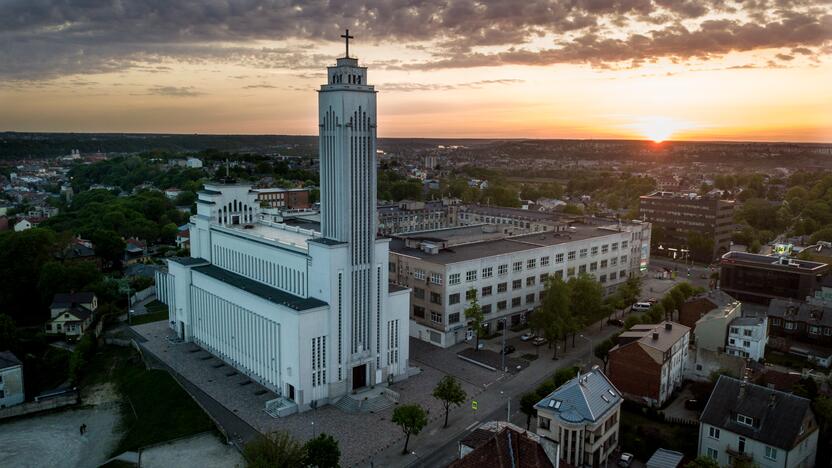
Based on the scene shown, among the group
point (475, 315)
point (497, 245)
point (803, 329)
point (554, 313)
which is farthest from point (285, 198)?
point (803, 329)

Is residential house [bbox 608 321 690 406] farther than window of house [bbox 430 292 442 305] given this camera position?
No

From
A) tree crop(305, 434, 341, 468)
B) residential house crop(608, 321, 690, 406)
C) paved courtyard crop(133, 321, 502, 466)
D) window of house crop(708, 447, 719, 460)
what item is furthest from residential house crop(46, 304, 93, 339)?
window of house crop(708, 447, 719, 460)

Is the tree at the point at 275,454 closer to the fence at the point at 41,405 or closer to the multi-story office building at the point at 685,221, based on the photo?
the fence at the point at 41,405

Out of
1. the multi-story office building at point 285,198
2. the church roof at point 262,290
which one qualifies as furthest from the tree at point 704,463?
the multi-story office building at point 285,198

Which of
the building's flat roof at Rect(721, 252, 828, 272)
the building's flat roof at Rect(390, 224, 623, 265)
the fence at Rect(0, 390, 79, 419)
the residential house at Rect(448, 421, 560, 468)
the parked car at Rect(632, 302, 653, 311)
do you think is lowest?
the fence at Rect(0, 390, 79, 419)

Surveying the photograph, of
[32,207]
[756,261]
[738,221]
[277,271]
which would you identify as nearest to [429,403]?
[277,271]

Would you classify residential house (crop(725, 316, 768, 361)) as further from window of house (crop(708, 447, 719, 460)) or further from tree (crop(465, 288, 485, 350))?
tree (crop(465, 288, 485, 350))
